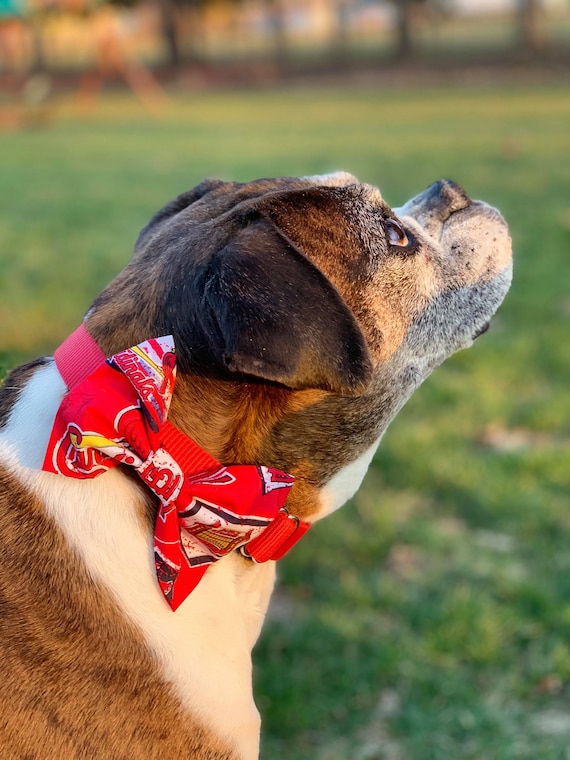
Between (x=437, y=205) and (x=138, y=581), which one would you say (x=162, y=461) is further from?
(x=437, y=205)

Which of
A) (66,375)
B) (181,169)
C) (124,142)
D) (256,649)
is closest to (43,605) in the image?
(66,375)

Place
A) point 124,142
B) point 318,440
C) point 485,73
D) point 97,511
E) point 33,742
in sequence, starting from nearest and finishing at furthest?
point 33,742, point 97,511, point 318,440, point 124,142, point 485,73

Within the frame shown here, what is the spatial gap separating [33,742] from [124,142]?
2162cm

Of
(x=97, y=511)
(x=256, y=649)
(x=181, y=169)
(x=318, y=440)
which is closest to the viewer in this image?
(x=97, y=511)

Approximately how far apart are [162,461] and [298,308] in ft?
1.77

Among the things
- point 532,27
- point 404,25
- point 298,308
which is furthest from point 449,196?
point 404,25

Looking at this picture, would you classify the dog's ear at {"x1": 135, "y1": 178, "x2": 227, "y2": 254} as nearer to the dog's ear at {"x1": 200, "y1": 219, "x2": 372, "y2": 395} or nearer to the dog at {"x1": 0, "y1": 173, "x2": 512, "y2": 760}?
the dog at {"x1": 0, "y1": 173, "x2": 512, "y2": 760}

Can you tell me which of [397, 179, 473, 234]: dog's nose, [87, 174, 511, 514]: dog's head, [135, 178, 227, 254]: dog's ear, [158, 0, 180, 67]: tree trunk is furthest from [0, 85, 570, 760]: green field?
[158, 0, 180, 67]: tree trunk

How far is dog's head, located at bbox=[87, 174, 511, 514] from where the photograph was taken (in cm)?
242

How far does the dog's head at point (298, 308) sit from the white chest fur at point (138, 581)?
29cm

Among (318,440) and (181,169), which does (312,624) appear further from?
(181,169)

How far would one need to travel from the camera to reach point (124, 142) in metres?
22.6

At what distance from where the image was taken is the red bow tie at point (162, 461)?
2400 mm

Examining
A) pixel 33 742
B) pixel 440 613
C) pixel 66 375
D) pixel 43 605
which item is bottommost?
pixel 440 613
